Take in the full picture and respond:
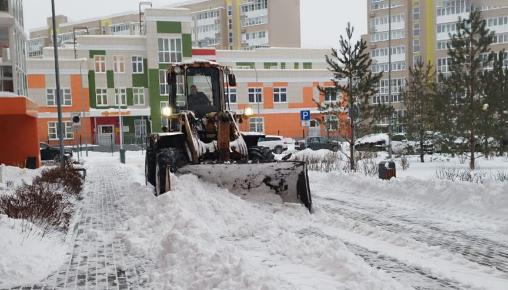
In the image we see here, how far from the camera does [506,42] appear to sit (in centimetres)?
6619

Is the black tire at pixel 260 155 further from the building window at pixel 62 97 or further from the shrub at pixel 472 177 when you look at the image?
the building window at pixel 62 97

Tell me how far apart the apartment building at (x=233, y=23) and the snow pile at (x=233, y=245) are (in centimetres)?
7014

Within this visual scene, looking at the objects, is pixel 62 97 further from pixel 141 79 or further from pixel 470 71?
pixel 470 71

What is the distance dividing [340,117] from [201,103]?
9543 millimetres

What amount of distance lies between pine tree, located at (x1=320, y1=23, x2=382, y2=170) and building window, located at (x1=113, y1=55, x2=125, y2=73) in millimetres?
35159

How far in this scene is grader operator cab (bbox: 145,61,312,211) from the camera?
10227 mm

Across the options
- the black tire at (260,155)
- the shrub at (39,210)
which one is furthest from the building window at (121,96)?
the black tire at (260,155)

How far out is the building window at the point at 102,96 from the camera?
51.4 meters

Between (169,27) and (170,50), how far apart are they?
2180 millimetres

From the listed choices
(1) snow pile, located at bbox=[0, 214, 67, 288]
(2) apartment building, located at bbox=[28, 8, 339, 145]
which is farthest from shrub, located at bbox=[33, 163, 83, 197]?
(2) apartment building, located at bbox=[28, 8, 339, 145]

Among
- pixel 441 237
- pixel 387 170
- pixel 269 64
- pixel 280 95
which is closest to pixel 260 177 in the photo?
pixel 441 237

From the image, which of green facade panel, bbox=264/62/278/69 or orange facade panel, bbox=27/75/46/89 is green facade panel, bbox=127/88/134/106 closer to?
orange facade panel, bbox=27/75/46/89

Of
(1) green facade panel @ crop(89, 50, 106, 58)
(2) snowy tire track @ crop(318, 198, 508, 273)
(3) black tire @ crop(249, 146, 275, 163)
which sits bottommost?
(2) snowy tire track @ crop(318, 198, 508, 273)

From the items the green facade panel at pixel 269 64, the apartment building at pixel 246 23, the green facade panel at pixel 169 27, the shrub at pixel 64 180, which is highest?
the apartment building at pixel 246 23
